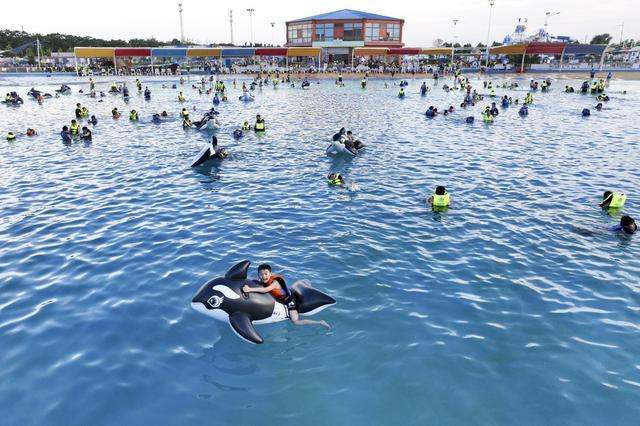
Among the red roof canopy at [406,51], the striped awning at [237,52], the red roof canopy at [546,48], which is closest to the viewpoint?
the red roof canopy at [546,48]

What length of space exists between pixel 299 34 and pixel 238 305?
113 m

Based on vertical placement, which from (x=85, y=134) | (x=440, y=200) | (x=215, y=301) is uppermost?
(x=85, y=134)

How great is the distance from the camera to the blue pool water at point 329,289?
7.50 metres

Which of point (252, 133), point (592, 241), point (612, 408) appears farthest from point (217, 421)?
point (252, 133)

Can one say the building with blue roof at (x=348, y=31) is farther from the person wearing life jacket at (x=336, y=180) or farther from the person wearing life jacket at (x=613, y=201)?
the person wearing life jacket at (x=613, y=201)

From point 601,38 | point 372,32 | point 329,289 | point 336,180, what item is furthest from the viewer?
point 601,38

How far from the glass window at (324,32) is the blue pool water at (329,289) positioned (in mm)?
90921

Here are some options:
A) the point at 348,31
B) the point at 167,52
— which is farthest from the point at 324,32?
the point at 167,52

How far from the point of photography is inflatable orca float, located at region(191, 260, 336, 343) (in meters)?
8.53

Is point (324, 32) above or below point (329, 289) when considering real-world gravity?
above

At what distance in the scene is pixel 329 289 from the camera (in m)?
10.8

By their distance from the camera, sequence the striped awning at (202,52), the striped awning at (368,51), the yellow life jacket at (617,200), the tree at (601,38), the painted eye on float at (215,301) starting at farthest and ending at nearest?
the tree at (601,38) → the striped awning at (368,51) → the striped awning at (202,52) → the yellow life jacket at (617,200) → the painted eye on float at (215,301)

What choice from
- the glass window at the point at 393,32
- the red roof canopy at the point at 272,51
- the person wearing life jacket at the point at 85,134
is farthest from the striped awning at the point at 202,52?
the person wearing life jacket at the point at 85,134

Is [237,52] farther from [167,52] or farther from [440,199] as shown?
[440,199]
